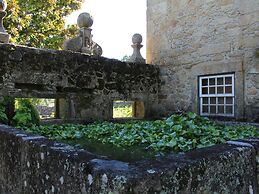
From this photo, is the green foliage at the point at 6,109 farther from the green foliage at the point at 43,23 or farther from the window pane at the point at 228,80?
the green foliage at the point at 43,23

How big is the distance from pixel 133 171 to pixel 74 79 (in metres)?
4.55

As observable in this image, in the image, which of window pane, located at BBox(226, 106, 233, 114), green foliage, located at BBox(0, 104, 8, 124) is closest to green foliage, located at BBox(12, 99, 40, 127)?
green foliage, located at BBox(0, 104, 8, 124)

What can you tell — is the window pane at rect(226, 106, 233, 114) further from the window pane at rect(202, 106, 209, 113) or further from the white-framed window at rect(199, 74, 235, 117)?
the window pane at rect(202, 106, 209, 113)

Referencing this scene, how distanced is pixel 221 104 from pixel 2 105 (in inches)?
182

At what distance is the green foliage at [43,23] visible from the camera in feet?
41.6

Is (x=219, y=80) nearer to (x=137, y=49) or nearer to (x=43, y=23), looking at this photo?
(x=137, y=49)

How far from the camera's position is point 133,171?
57.5 inches

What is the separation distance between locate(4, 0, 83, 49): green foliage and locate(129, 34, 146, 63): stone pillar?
6.17 m

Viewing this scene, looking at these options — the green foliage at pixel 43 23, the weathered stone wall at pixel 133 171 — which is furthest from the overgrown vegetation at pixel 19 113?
the green foliage at pixel 43 23

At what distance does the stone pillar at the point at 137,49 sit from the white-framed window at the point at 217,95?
1.96m

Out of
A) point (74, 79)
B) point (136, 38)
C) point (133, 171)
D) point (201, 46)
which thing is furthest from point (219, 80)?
point (133, 171)

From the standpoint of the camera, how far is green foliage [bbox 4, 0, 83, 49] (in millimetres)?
12672

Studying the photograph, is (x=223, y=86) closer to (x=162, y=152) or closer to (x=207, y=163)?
(x=162, y=152)

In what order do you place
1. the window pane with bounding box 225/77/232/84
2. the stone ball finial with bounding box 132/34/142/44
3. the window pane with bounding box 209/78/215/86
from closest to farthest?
the window pane with bounding box 225/77/232/84 → the window pane with bounding box 209/78/215/86 → the stone ball finial with bounding box 132/34/142/44
